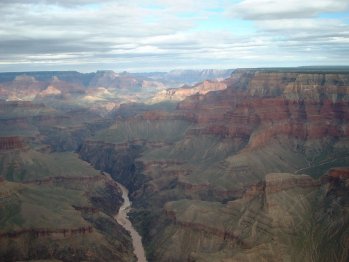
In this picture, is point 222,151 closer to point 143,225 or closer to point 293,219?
point 143,225

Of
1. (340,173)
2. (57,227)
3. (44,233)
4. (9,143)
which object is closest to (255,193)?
(340,173)

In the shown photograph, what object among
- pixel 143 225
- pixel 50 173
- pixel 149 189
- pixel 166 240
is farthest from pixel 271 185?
pixel 50 173

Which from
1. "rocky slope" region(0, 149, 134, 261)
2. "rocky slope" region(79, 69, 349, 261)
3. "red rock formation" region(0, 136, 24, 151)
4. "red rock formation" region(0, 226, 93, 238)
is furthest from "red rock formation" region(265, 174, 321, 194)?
"red rock formation" region(0, 136, 24, 151)

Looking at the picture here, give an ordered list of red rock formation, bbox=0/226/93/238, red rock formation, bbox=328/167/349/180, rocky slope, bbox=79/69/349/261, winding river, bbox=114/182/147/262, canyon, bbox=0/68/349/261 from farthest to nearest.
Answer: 1. winding river, bbox=114/182/147/262
2. red rock formation, bbox=328/167/349/180
3. red rock formation, bbox=0/226/93/238
4. canyon, bbox=0/68/349/261
5. rocky slope, bbox=79/69/349/261

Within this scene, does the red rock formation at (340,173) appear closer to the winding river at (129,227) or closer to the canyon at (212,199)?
the canyon at (212,199)

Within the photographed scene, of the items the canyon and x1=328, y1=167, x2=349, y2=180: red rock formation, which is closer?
the canyon

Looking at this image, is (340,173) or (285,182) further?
(285,182)

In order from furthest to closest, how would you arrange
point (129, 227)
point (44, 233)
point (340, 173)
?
1. point (129, 227)
2. point (340, 173)
3. point (44, 233)

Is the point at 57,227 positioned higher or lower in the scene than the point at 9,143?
lower

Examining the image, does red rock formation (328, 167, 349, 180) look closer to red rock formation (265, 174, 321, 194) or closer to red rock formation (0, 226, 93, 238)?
red rock formation (265, 174, 321, 194)

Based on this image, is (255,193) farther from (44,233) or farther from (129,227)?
(44,233)
